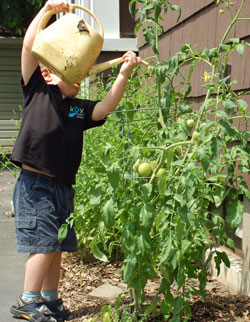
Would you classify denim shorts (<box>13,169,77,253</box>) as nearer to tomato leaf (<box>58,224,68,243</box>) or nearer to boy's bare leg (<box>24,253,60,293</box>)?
boy's bare leg (<box>24,253,60,293</box>)

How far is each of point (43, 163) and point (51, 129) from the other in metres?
0.20

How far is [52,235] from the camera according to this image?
2715 millimetres

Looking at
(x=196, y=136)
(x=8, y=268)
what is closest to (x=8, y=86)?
(x=8, y=268)

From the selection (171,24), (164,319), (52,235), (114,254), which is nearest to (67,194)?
(52,235)

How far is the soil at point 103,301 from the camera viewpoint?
8.82ft

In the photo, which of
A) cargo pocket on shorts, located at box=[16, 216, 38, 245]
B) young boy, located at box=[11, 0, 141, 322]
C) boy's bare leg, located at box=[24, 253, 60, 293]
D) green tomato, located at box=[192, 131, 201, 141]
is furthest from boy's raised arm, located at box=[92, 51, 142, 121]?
boy's bare leg, located at box=[24, 253, 60, 293]

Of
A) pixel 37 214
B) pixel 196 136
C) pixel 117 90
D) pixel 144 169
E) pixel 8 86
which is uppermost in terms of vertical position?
pixel 8 86

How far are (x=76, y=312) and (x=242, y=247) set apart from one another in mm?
1182

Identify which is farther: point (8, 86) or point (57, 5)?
point (8, 86)

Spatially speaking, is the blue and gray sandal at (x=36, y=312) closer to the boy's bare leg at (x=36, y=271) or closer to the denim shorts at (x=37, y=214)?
the boy's bare leg at (x=36, y=271)

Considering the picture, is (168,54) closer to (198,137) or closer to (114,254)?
(114,254)

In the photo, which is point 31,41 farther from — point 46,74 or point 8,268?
point 8,268

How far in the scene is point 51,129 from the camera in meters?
2.71

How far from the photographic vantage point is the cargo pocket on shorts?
2695mm
